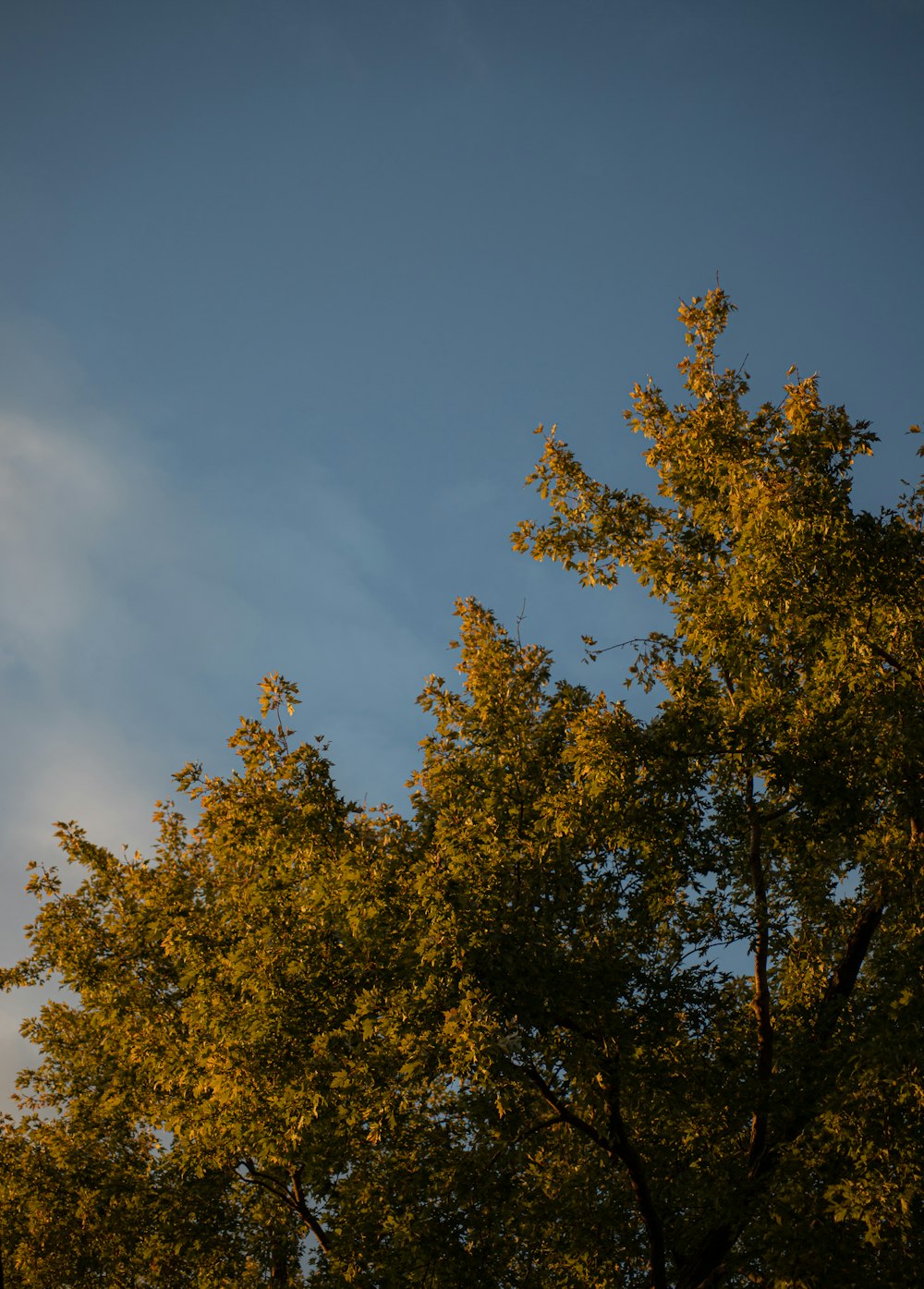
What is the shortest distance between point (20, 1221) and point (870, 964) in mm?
16635

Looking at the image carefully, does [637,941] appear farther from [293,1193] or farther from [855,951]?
[293,1193]

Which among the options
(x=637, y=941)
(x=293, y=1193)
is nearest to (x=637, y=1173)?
(x=637, y=941)

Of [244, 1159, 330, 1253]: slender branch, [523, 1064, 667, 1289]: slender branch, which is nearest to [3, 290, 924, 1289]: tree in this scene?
[523, 1064, 667, 1289]: slender branch

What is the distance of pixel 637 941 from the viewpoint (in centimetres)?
1353

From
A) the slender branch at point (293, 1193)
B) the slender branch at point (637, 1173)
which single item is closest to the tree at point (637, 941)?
the slender branch at point (637, 1173)

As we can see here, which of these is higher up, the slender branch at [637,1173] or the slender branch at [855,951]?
the slender branch at [855,951]

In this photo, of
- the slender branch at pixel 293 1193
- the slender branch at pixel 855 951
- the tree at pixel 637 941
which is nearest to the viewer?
the tree at pixel 637 941

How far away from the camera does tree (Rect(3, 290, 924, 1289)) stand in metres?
11.3

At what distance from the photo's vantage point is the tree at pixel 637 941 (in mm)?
11266

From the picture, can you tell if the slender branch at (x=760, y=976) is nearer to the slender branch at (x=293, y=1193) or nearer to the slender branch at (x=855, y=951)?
the slender branch at (x=855, y=951)

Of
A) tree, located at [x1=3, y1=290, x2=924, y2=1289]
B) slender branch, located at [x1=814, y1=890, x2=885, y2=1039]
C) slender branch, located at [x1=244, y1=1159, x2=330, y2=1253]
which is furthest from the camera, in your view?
slender branch, located at [x1=244, y1=1159, x2=330, y2=1253]

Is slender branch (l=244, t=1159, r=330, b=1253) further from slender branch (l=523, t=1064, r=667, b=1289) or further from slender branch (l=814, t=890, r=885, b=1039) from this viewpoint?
slender branch (l=814, t=890, r=885, b=1039)

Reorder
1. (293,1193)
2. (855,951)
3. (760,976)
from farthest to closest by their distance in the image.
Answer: (293,1193), (855,951), (760,976)

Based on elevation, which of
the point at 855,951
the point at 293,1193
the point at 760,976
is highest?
the point at 855,951
